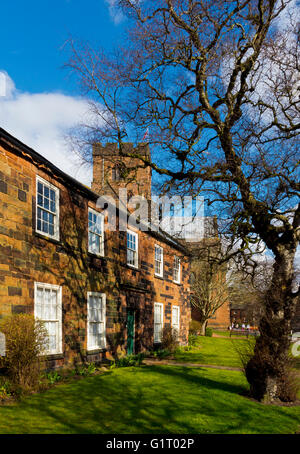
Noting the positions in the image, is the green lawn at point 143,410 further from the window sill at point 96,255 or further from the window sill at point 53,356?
the window sill at point 96,255

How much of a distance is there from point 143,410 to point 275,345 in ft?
13.0

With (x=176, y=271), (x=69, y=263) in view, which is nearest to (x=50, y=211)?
(x=69, y=263)

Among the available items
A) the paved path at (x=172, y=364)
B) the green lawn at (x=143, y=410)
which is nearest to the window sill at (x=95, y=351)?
the green lawn at (x=143, y=410)

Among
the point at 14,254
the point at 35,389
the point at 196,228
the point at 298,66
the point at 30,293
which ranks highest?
the point at 298,66

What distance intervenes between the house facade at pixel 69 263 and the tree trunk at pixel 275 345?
11.6ft

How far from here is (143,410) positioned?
860 centimetres

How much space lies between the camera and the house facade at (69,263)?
10367 millimetres

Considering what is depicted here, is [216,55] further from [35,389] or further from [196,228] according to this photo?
[35,389]

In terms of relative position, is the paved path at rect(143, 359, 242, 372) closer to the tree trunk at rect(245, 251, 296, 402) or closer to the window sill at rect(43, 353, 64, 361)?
the window sill at rect(43, 353, 64, 361)

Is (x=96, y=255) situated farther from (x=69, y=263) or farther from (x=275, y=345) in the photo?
(x=275, y=345)

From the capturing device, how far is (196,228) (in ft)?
44.0

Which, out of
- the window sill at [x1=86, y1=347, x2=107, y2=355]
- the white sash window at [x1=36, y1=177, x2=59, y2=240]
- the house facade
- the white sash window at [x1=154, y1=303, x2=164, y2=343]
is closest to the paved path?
Answer: the house facade
